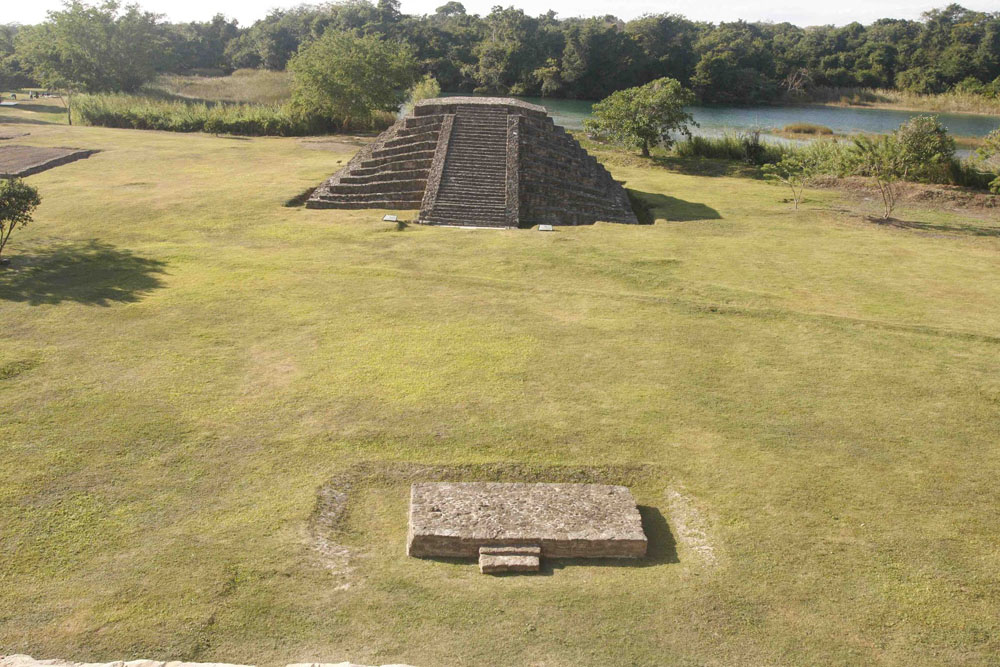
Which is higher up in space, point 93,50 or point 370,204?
point 93,50

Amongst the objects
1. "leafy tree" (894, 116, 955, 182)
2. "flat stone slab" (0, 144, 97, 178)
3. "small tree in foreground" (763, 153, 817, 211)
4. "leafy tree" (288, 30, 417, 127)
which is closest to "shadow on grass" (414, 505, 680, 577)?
"small tree in foreground" (763, 153, 817, 211)

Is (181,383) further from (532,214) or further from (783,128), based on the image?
(783,128)

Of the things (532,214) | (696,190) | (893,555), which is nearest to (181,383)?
(893,555)

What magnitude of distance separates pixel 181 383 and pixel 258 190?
45.6ft

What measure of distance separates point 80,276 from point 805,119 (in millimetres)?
49536

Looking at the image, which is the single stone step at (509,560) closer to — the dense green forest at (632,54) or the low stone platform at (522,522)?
the low stone platform at (522,522)

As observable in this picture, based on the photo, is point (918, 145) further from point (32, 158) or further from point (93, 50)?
point (93, 50)

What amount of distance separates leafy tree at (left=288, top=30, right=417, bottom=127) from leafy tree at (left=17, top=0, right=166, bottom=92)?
569 inches

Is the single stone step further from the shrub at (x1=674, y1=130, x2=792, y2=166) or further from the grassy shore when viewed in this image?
the grassy shore

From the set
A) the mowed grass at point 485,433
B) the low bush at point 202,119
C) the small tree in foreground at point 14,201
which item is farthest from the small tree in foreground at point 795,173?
the low bush at point 202,119

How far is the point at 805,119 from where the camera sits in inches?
1991

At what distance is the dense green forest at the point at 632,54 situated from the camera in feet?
176

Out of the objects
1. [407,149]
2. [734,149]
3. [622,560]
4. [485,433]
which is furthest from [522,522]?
[734,149]

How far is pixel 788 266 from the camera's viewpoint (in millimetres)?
16859
